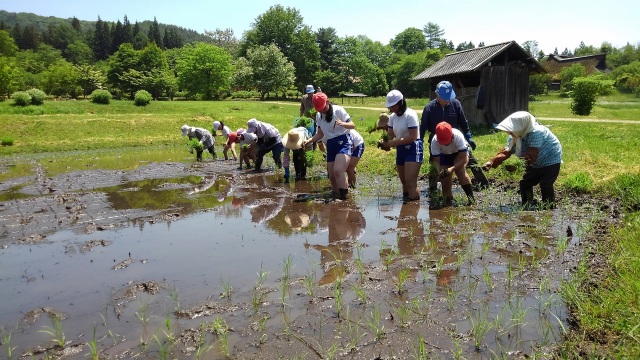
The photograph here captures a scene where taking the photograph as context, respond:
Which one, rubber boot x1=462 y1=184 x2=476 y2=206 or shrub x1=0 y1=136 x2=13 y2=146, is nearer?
rubber boot x1=462 y1=184 x2=476 y2=206

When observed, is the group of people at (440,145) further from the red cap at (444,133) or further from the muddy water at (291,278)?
the muddy water at (291,278)

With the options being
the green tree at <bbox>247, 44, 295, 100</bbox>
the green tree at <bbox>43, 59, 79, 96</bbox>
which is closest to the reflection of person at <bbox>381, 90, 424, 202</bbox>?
the green tree at <bbox>247, 44, 295, 100</bbox>

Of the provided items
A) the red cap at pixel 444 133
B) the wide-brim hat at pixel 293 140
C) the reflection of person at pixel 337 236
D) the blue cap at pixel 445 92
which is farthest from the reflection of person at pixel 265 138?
the red cap at pixel 444 133

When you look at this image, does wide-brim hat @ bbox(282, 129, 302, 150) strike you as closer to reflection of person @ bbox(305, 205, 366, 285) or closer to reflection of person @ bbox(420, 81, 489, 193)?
reflection of person @ bbox(305, 205, 366, 285)

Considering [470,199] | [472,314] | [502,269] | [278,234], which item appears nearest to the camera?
[472,314]

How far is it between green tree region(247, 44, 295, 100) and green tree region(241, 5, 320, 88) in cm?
730

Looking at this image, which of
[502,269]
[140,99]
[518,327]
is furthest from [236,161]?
[140,99]

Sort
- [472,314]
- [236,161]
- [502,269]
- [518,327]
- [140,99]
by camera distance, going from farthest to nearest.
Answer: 1. [140,99]
2. [236,161]
3. [502,269]
4. [472,314]
5. [518,327]

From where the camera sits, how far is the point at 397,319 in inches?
145

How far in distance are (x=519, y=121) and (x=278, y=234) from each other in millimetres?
3723

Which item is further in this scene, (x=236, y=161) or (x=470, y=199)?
(x=236, y=161)

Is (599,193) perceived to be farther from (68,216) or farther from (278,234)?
(68,216)

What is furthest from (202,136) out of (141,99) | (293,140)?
(141,99)

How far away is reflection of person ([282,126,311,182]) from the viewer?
9961 millimetres
